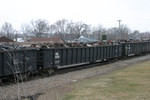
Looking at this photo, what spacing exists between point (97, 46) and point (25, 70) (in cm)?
1026

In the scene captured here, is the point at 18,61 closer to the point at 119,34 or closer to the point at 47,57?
the point at 47,57

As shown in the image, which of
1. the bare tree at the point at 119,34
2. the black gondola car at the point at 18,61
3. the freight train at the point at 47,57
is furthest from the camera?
the bare tree at the point at 119,34

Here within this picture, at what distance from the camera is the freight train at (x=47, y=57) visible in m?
11.2

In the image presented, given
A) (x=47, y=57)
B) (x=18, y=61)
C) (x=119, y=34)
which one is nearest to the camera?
(x=18, y=61)

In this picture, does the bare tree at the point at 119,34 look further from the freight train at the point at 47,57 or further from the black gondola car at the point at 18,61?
the black gondola car at the point at 18,61

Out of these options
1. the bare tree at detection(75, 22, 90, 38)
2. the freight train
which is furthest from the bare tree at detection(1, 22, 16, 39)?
the freight train

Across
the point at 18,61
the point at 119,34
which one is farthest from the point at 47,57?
the point at 119,34

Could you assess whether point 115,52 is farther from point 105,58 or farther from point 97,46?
point 97,46

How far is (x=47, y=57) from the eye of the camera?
1445cm

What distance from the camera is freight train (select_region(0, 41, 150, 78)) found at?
443 inches

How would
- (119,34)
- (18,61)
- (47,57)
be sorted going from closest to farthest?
(18,61) < (47,57) < (119,34)

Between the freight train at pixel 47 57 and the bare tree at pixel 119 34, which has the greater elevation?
the bare tree at pixel 119 34

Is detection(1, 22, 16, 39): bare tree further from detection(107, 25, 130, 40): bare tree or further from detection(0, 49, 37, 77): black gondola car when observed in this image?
detection(0, 49, 37, 77): black gondola car

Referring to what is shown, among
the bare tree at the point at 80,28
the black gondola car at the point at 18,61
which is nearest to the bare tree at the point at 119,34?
the bare tree at the point at 80,28
